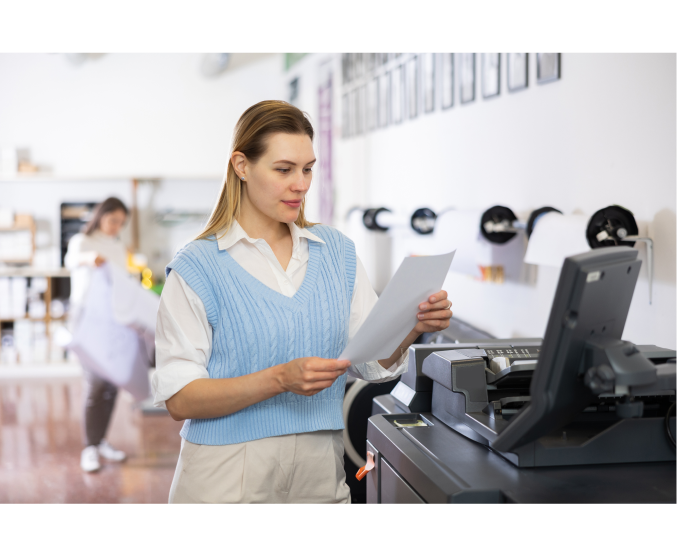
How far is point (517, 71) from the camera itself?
2.65 m

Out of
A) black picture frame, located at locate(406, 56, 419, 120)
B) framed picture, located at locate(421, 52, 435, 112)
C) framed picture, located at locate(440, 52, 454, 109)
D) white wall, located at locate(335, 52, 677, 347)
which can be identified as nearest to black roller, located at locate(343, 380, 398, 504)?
white wall, located at locate(335, 52, 677, 347)

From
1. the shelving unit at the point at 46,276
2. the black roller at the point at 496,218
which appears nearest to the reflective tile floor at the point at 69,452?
the shelving unit at the point at 46,276

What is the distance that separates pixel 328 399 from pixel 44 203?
6.43m

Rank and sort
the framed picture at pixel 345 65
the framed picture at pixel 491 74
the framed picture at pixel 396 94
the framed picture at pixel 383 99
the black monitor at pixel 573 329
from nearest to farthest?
1. the black monitor at pixel 573 329
2. the framed picture at pixel 491 74
3. the framed picture at pixel 396 94
4. the framed picture at pixel 383 99
5. the framed picture at pixel 345 65

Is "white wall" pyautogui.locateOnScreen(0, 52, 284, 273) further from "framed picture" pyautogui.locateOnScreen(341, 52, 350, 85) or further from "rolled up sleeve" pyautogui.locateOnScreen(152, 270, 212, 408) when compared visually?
"rolled up sleeve" pyautogui.locateOnScreen(152, 270, 212, 408)

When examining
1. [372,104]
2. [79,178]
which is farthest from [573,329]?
[79,178]

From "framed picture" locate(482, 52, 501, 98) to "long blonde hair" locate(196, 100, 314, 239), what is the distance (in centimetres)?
161

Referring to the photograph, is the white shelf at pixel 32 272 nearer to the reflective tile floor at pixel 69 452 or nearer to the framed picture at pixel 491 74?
the reflective tile floor at pixel 69 452

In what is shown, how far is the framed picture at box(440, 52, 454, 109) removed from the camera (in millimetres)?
3311

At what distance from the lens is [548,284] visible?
2488 mm

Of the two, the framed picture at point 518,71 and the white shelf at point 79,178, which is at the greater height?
the white shelf at point 79,178

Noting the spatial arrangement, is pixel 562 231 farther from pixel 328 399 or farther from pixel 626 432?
pixel 328 399

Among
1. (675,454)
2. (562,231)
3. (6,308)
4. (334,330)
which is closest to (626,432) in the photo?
(675,454)

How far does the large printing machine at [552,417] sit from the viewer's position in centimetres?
108
